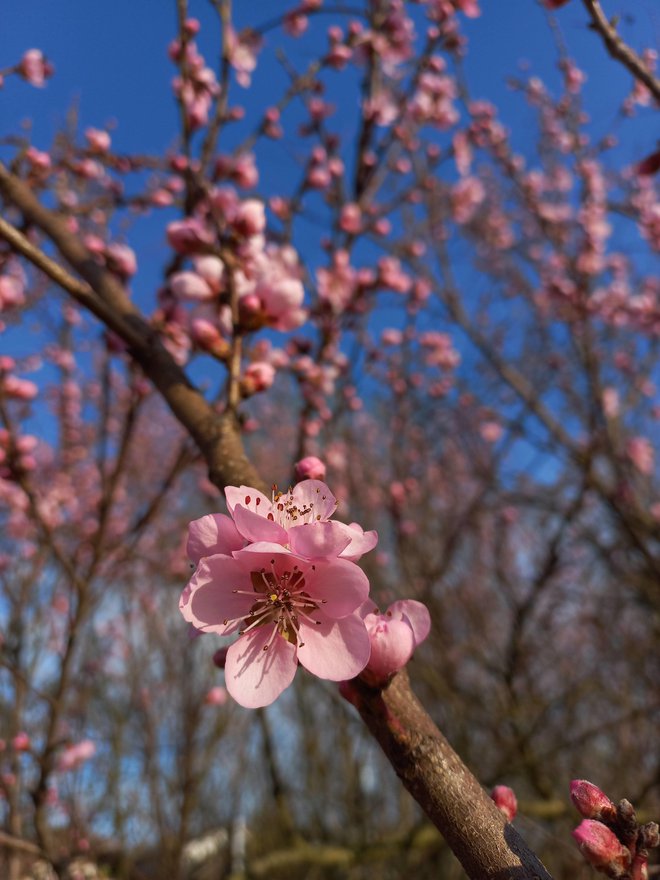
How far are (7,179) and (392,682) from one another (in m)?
1.53

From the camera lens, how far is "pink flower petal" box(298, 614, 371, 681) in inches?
29.6

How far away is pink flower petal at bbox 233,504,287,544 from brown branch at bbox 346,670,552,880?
206 mm

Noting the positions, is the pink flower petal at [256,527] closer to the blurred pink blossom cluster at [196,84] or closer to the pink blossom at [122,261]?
the pink blossom at [122,261]

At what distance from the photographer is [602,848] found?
2.30ft

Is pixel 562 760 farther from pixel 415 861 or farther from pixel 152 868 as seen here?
pixel 152 868

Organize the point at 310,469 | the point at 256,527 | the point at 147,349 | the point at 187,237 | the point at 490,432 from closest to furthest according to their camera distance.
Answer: the point at 256,527 → the point at 310,469 → the point at 147,349 → the point at 187,237 → the point at 490,432

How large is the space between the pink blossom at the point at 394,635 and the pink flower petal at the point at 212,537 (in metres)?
0.21

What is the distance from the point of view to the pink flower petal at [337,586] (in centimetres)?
79

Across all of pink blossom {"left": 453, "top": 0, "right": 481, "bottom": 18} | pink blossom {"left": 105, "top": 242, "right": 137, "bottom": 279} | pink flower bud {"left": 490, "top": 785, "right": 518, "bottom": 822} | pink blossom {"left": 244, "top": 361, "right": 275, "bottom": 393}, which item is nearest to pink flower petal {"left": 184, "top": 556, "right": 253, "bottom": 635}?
pink flower bud {"left": 490, "top": 785, "right": 518, "bottom": 822}

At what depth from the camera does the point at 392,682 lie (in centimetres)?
79

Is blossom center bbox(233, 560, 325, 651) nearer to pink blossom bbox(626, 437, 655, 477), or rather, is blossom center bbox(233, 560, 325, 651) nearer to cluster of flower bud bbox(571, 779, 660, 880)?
cluster of flower bud bbox(571, 779, 660, 880)

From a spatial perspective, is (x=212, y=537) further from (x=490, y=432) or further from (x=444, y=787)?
(x=490, y=432)

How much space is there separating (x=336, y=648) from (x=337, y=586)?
0.08 metres

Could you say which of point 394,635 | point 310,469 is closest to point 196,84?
point 310,469
